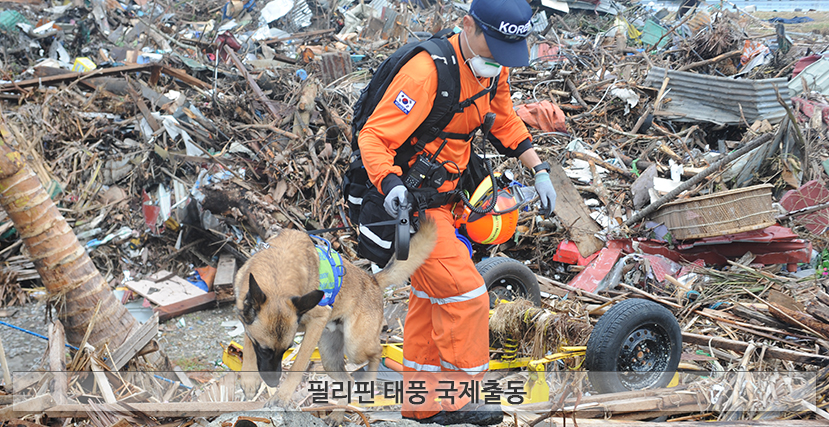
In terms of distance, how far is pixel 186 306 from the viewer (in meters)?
6.69

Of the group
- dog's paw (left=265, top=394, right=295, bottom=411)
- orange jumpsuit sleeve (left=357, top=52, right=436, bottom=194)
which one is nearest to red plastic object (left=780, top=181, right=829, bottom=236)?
orange jumpsuit sleeve (left=357, top=52, right=436, bottom=194)

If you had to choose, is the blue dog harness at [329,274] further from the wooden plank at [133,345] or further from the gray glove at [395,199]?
the wooden plank at [133,345]

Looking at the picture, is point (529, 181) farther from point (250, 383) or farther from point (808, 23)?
point (808, 23)

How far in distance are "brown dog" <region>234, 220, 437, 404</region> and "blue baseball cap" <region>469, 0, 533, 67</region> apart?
109 cm

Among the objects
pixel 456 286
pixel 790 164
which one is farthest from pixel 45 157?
pixel 790 164

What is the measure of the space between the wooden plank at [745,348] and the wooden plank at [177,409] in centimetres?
325

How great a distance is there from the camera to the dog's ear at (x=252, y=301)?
2.70m

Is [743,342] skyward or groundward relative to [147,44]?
skyward

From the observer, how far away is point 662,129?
8445 millimetres

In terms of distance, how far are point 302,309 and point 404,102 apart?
1.32 metres

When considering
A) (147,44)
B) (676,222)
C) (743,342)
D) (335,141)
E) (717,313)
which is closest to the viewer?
(743,342)

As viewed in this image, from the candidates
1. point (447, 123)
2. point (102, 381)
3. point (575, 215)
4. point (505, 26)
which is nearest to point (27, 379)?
point (102, 381)

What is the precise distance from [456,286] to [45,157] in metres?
8.31

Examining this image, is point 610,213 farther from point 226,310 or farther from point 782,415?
point 226,310
